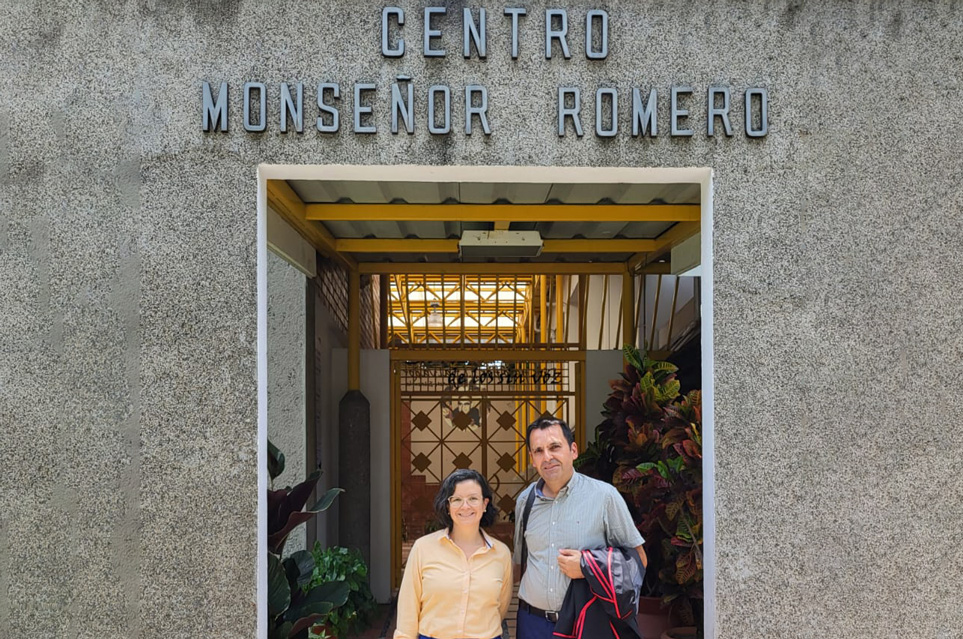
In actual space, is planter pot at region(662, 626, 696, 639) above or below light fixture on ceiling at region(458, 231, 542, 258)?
below

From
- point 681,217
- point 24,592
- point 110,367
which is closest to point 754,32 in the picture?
point 681,217

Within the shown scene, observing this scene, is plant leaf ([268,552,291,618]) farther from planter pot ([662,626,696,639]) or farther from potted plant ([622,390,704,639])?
planter pot ([662,626,696,639])

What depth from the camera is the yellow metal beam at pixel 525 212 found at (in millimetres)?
5621

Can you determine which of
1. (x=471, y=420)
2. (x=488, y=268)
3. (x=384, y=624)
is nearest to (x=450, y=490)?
(x=384, y=624)

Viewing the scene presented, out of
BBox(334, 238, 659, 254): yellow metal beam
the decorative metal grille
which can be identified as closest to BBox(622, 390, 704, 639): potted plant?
BBox(334, 238, 659, 254): yellow metal beam

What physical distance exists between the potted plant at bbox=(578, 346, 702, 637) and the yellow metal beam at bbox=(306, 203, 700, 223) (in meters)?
1.09

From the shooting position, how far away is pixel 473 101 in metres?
3.93

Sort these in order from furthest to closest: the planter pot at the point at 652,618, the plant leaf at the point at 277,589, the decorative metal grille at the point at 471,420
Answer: the decorative metal grille at the point at 471,420 < the planter pot at the point at 652,618 < the plant leaf at the point at 277,589

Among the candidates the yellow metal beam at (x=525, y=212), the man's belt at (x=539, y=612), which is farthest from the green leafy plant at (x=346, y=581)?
the man's belt at (x=539, y=612)

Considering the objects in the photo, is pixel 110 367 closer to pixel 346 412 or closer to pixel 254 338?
pixel 254 338

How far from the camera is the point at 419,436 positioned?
28.3ft

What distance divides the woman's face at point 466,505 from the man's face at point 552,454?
0.26 m

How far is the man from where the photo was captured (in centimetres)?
350

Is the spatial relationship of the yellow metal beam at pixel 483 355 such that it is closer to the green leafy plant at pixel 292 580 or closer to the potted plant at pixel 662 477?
the potted plant at pixel 662 477
